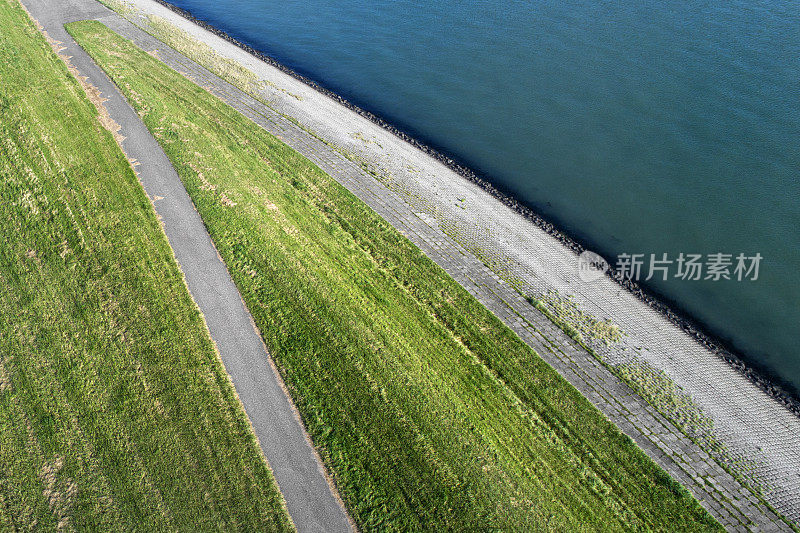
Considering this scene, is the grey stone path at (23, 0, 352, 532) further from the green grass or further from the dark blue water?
the dark blue water

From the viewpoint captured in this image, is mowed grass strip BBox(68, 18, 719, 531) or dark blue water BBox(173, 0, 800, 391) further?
dark blue water BBox(173, 0, 800, 391)

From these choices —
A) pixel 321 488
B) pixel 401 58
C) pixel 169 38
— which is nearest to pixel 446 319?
pixel 321 488

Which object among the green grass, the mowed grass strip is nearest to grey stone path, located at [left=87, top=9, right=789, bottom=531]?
the mowed grass strip

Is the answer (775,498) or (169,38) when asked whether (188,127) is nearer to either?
(169,38)

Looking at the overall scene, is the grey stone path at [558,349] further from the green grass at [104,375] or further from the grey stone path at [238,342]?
the green grass at [104,375]

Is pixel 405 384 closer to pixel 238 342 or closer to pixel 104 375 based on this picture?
pixel 238 342

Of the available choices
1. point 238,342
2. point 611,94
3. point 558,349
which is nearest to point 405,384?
point 238,342

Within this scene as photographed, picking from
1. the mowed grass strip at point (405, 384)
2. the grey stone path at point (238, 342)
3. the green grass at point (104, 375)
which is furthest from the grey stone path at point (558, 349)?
the green grass at point (104, 375)
